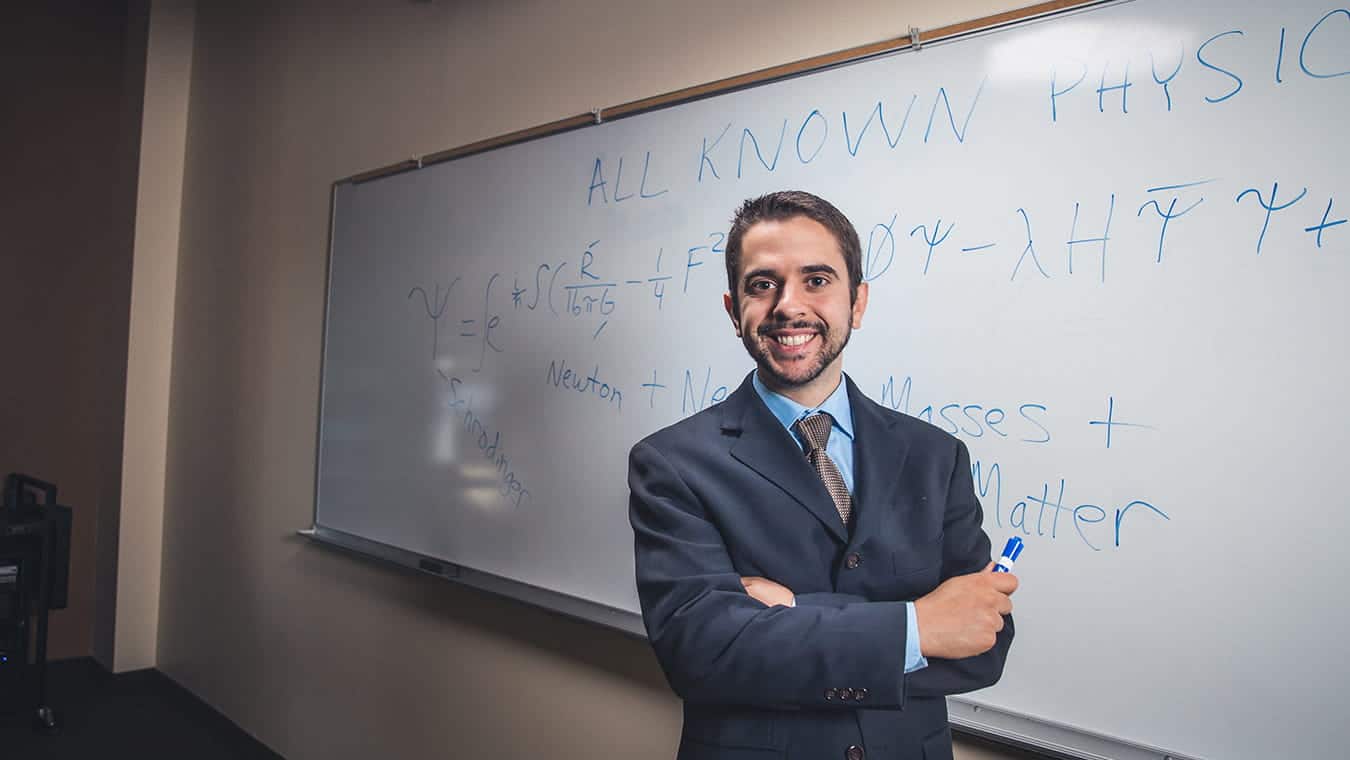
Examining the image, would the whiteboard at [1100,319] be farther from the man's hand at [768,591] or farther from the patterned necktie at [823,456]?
the man's hand at [768,591]

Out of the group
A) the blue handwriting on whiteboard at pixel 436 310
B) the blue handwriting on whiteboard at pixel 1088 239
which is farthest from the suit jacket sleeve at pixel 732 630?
the blue handwriting on whiteboard at pixel 436 310

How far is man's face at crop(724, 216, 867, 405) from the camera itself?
996mm

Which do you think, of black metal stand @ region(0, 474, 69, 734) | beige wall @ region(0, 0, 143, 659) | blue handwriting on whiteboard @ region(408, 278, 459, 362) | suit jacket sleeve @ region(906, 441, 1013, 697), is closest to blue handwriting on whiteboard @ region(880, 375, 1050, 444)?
suit jacket sleeve @ region(906, 441, 1013, 697)

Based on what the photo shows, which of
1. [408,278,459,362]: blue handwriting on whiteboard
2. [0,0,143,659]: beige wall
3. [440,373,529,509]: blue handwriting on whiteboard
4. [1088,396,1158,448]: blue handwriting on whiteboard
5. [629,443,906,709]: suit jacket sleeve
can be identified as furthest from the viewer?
[0,0,143,659]: beige wall

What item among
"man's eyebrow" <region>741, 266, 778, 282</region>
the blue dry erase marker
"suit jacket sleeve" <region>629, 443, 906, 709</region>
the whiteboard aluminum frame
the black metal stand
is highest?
"man's eyebrow" <region>741, 266, 778, 282</region>

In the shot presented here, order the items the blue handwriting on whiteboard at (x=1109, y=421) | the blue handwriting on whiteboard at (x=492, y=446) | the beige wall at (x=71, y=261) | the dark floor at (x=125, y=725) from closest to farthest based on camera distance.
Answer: the blue handwriting on whiteboard at (x=1109, y=421) < the blue handwriting on whiteboard at (x=492, y=446) < the dark floor at (x=125, y=725) < the beige wall at (x=71, y=261)

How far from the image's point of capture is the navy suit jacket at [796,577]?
0.87 m

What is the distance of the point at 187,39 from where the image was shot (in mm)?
3480

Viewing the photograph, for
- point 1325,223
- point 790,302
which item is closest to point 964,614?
point 790,302

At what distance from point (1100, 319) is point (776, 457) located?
1.74 feet

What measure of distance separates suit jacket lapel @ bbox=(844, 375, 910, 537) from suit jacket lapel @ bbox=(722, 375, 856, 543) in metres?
0.03

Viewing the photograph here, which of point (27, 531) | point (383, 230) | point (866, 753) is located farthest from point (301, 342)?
point (866, 753)

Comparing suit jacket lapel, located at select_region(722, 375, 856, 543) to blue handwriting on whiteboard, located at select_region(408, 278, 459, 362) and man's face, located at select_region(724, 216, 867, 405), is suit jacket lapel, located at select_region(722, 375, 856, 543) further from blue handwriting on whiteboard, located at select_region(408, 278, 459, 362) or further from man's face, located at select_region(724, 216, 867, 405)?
blue handwriting on whiteboard, located at select_region(408, 278, 459, 362)

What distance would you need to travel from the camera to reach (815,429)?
1018mm
